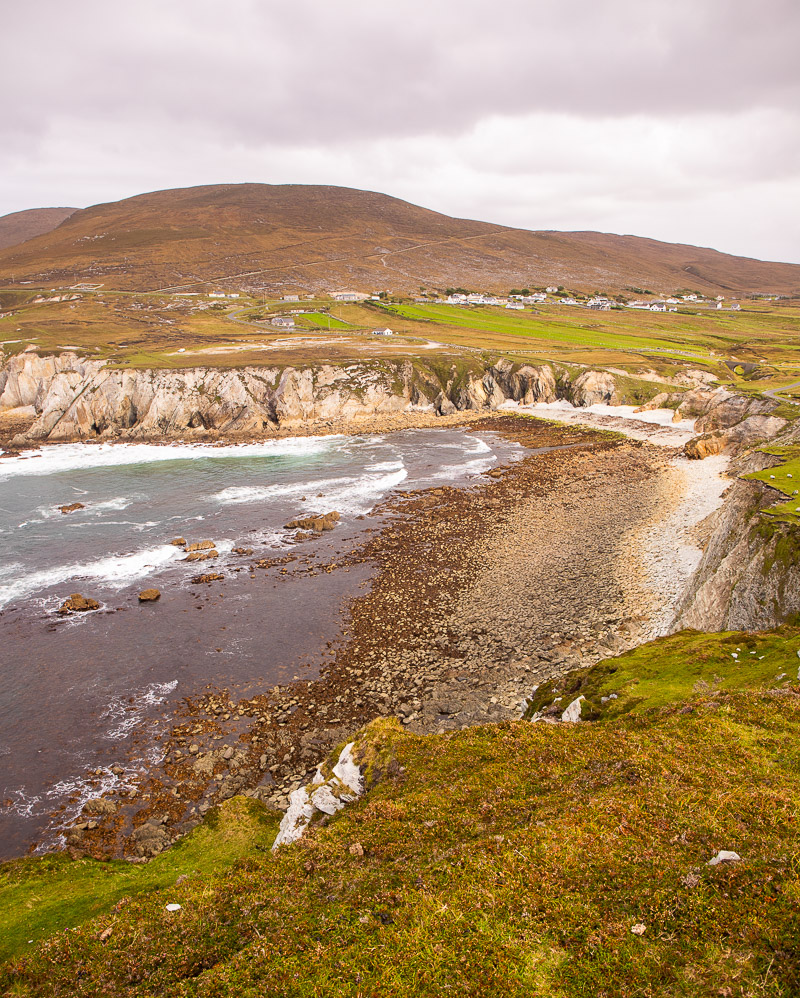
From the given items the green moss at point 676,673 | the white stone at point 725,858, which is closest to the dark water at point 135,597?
the green moss at point 676,673

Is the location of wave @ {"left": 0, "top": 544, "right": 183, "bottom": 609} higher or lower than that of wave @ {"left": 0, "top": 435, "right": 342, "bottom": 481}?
lower

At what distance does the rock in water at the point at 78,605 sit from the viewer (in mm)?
31250

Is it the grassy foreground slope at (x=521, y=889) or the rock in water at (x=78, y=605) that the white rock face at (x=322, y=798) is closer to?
the grassy foreground slope at (x=521, y=889)

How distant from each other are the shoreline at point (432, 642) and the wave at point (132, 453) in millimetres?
27926

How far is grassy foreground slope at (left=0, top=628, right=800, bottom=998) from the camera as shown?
24.4 feet

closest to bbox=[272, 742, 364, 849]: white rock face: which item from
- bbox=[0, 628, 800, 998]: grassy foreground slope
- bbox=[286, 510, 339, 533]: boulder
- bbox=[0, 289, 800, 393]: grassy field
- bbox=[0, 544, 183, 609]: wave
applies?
bbox=[0, 628, 800, 998]: grassy foreground slope

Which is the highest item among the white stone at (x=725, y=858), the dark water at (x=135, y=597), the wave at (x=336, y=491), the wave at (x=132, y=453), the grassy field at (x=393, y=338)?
the grassy field at (x=393, y=338)

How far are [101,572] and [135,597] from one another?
5.06 m

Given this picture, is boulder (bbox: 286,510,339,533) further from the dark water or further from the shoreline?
the shoreline

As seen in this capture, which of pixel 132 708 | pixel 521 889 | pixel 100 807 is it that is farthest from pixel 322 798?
pixel 132 708

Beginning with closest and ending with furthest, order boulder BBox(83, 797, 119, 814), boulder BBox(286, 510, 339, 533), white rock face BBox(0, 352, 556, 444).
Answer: boulder BBox(83, 797, 119, 814) → boulder BBox(286, 510, 339, 533) → white rock face BBox(0, 352, 556, 444)

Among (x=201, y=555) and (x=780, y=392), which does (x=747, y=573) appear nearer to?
(x=201, y=555)

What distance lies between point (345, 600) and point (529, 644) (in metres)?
11.6

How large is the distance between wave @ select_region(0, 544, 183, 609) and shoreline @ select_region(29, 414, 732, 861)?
1257cm
